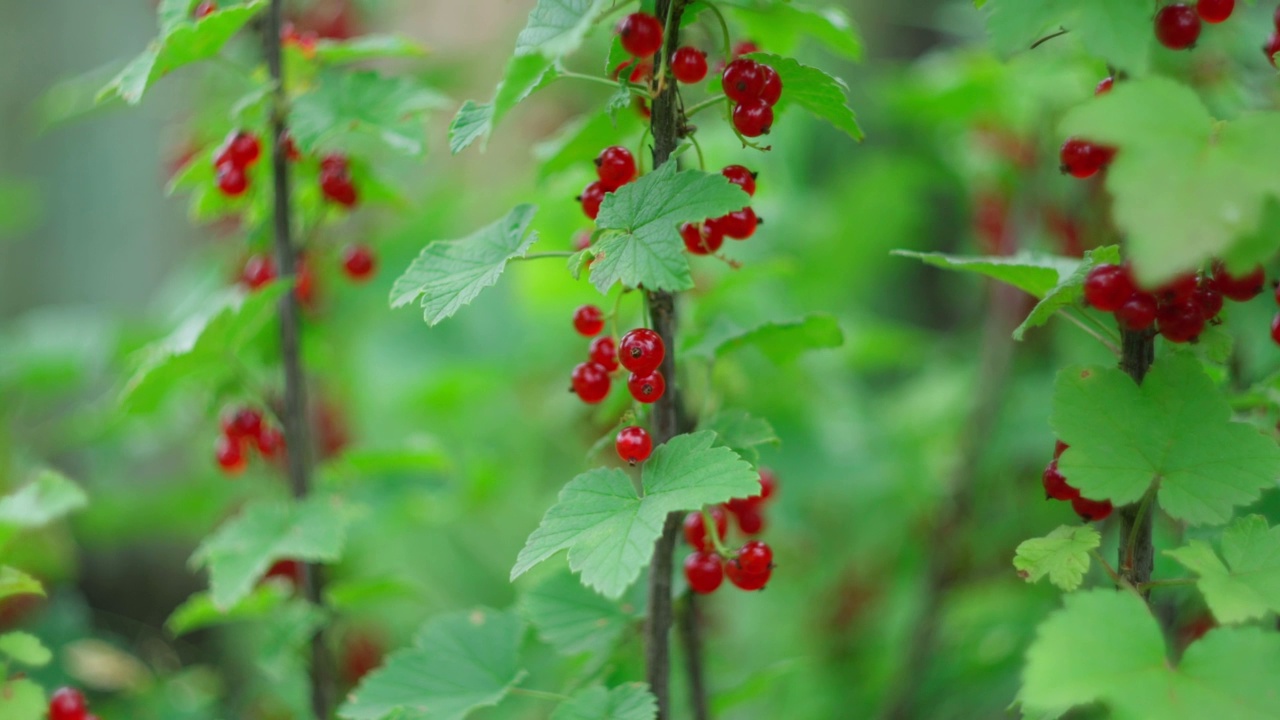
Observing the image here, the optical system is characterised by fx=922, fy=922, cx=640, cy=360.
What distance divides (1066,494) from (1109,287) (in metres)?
0.17

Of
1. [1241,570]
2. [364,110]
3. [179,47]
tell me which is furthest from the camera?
[364,110]

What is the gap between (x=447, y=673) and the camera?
83 cm

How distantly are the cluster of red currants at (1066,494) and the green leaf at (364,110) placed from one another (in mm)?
648

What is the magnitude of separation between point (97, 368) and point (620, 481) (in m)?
1.52

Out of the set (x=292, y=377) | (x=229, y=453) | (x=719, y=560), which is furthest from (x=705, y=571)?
(x=229, y=453)

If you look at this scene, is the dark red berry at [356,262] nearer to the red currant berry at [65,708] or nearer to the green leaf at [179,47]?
the green leaf at [179,47]

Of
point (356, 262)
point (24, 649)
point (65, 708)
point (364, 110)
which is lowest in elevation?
point (65, 708)

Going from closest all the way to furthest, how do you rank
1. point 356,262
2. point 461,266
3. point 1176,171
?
1. point 1176,171
2. point 461,266
3. point 356,262

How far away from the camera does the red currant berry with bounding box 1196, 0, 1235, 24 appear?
2.17ft

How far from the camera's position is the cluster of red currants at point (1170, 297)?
63 cm

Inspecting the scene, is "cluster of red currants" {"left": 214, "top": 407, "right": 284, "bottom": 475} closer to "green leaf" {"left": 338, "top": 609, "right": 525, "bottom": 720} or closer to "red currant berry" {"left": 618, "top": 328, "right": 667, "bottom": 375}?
"green leaf" {"left": 338, "top": 609, "right": 525, "bottom": 720}

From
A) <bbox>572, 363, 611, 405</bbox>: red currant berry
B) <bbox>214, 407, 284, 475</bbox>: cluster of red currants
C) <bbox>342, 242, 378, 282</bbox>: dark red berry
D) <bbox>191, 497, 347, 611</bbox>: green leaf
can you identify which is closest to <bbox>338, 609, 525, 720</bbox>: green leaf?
<bbox>191, 497, 347, 611</bbox>: green leaf

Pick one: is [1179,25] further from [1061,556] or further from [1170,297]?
[1061,556]

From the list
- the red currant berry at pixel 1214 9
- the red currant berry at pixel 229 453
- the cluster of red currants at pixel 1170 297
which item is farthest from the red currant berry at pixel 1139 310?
the red currant berry at pixel 229 453
